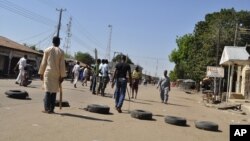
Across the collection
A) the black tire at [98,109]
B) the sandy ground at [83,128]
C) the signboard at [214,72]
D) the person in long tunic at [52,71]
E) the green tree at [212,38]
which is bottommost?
the sandy ground at [83,128]

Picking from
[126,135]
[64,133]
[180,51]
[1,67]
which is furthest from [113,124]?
[180,51]

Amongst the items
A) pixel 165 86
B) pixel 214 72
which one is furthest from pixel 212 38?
pixel 165 86

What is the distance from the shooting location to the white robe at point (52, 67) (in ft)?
36.8

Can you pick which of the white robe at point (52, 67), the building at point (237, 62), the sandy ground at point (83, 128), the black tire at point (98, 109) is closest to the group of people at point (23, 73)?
the sandy ground at point (83, 128)

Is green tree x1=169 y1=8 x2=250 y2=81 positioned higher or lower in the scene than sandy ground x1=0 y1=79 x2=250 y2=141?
higher

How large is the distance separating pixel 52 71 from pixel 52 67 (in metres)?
0.10

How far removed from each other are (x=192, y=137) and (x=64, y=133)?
131 inches

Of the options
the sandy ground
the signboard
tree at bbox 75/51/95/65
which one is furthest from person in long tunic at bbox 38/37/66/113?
tree at bbox 75/51/95/65

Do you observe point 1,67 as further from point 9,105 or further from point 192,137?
point 192,137

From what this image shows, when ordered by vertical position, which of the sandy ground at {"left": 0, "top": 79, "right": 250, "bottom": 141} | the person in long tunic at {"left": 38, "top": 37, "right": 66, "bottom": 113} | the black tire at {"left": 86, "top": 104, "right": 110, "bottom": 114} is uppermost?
the person in long tunic at {"left": 38, "top": 37, "right": 66, "bottom": 113}

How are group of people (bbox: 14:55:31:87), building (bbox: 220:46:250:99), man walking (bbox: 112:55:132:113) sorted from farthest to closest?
1. building (bbox: 220:46:250:99)
2. group of people (bbox: 14:55:31:87)
3. man walking (bbox: 112:55:132:113)

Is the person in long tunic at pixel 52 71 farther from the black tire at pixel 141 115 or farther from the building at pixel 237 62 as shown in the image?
the building at pixel 237 62

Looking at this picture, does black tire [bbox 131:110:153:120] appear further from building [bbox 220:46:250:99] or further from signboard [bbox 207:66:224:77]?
signboard [bbox 207:66:224:77]

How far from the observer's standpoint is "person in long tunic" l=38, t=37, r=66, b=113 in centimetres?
1118
